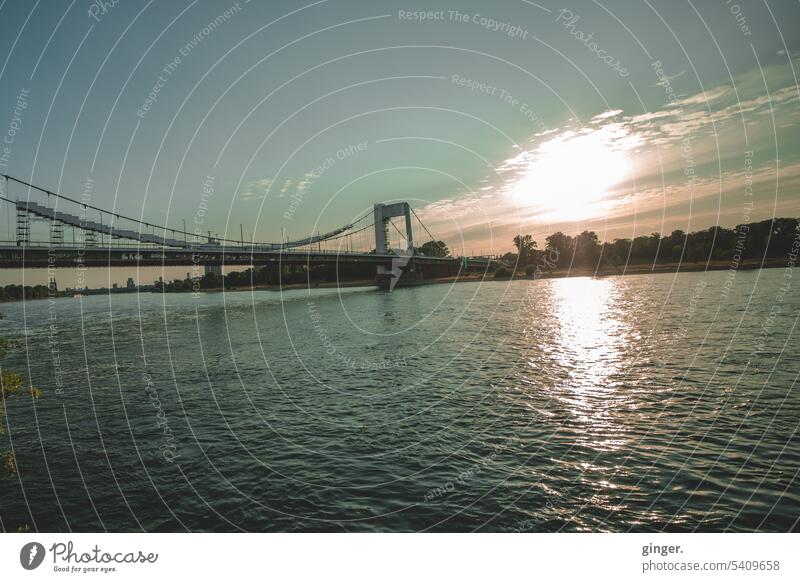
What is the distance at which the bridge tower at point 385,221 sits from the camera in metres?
140

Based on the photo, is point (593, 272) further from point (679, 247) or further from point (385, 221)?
point (385, 221)

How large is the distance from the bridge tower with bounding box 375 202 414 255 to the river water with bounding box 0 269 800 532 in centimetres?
11016

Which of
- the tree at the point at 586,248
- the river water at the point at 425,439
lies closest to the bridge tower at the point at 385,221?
the tree at the point at 586,248

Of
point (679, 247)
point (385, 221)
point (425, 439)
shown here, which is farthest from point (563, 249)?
point (425, 439)

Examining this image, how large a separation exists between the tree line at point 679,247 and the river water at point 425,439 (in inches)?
3677

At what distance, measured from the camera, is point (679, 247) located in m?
145
